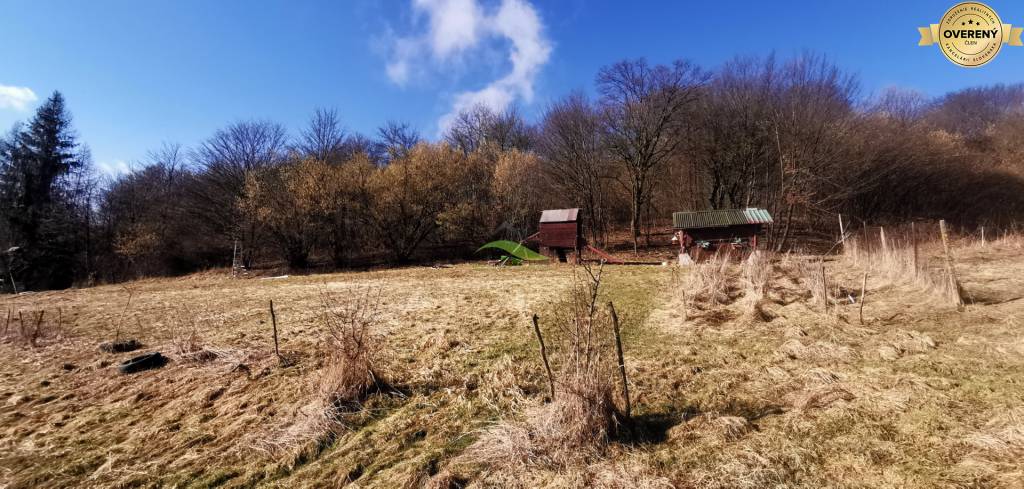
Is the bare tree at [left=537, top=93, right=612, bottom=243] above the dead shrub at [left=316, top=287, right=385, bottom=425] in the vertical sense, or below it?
above

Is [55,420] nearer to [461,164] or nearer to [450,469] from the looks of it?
[450,469]

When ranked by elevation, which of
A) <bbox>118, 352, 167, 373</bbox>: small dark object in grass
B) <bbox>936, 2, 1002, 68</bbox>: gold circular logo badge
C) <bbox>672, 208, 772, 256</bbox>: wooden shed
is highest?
<bbox>936, 2, 1002, 68</bbox>: gold circular logo badge

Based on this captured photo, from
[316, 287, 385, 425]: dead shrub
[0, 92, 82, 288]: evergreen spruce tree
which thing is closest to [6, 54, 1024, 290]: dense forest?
[0, 92, 82, 288]: evergreen spruce tree

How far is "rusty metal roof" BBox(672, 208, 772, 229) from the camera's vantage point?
15875mm

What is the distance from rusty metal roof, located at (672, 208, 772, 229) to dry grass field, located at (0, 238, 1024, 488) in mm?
8214

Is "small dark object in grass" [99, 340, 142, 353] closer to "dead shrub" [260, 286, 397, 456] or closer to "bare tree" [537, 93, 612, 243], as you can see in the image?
"dead shrub" [260, 286, 397, 456]

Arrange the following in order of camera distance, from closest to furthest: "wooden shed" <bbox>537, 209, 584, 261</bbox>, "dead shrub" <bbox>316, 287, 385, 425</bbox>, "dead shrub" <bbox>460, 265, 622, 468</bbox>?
"dead shrub" <bbox>460, 265, 622, 468</bbox> → "dead shrub" <bbox>316, 287, 385, 425</bbox> → "wooden shed" <bbox>537, 209, 584, 261</bbox>

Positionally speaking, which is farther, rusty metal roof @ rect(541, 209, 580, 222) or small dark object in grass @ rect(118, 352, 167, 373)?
rusty metal roof @ rect(541, 209, 580, 222)

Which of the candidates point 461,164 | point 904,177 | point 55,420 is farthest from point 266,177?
point 904,177

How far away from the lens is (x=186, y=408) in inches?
166

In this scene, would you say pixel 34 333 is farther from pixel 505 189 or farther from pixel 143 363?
pixel 505 189

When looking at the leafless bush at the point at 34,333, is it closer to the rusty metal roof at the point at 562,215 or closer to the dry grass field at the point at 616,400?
the dry grass field at the point at 616,400

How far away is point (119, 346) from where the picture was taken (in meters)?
6.62

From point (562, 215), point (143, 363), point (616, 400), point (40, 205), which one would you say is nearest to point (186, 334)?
point (143, 363)
